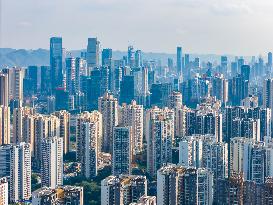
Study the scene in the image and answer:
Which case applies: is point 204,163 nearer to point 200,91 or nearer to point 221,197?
point 221,197

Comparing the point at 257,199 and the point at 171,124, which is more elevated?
the point at 171,124

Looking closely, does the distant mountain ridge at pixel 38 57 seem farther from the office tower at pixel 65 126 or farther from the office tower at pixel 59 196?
the office tower at pixel 59 196

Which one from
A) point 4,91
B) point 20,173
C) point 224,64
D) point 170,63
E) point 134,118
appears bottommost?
point 20,173

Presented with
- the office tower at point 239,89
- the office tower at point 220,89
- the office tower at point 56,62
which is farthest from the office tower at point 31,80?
the office tower at point 239,89

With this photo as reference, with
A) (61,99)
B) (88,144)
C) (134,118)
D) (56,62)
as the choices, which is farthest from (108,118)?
(56,62)

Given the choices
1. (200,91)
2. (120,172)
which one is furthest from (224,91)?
(120,172)

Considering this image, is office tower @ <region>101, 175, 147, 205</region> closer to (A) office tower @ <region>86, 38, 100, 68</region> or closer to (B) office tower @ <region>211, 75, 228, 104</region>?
(B) office tower @ <region>211, 75, 228, 104</region>

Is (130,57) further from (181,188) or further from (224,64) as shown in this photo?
(181,188)
